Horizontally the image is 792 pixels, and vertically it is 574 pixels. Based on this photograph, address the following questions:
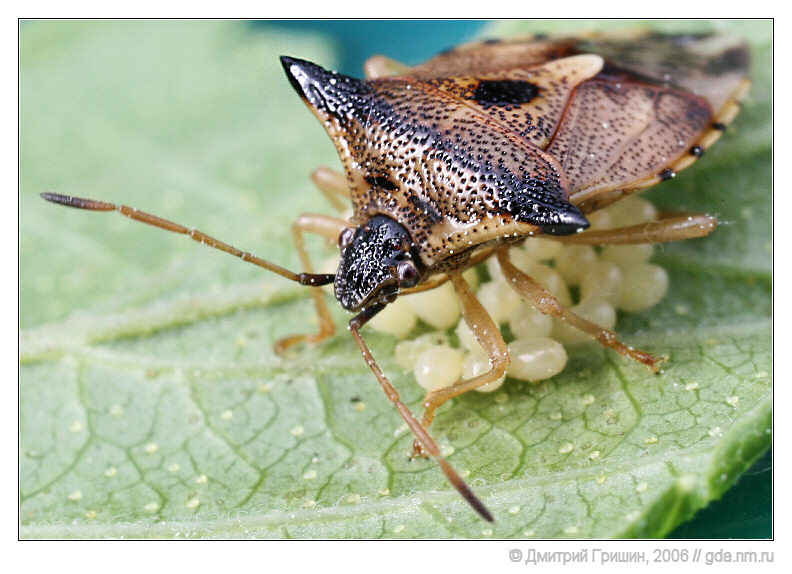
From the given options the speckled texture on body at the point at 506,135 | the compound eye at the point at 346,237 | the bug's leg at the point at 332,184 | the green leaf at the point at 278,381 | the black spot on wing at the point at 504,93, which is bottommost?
the green leaf at the point at 278,381

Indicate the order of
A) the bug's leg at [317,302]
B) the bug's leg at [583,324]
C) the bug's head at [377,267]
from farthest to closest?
the bug's leg at [317,302], the bug's leg at [583,324], the bug's head at [377,267]

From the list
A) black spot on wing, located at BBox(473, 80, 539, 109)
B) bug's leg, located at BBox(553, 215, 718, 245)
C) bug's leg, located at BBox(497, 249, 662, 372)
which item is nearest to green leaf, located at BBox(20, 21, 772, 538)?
bug's leg, located at BBox(497, 249, 662, 372)

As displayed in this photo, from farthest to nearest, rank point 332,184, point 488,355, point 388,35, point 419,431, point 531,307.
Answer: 1. point 388,35
2. point 332,184
3. point 531,307
4. point 488,355
5. point 419,431

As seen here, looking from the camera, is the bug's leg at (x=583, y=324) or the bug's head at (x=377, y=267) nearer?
the bug's head at (x=377, y=267)

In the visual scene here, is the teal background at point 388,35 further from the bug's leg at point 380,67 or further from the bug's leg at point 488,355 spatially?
the bug's leg at point 488,355

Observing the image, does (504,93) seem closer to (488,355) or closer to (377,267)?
(377,267)

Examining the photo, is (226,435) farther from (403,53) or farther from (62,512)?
(403,53)

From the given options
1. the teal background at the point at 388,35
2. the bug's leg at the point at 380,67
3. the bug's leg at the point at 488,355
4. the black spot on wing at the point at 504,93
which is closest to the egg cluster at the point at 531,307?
the bug's leg at the point at 488,355

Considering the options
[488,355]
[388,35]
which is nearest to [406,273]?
[488,355]
